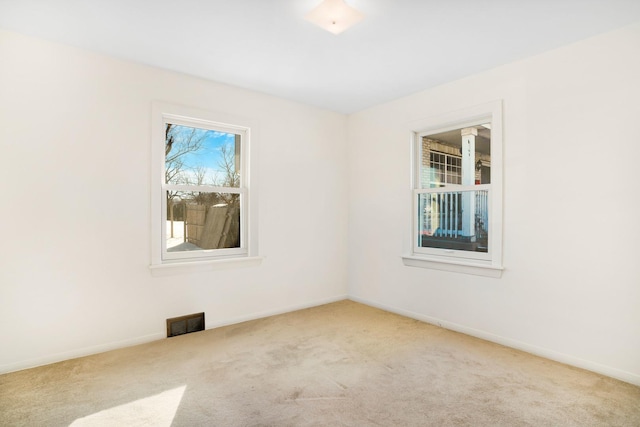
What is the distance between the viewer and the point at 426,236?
3.91 m

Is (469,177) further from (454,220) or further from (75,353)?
(75,353)

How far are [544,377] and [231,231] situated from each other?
9.99 ft

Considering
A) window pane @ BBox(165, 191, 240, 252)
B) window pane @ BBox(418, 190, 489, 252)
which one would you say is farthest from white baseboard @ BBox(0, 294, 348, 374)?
window pane @ BBox(418, 190, 489, 252)

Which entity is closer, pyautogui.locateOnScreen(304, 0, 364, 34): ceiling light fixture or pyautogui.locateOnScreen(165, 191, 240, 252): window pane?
pyautogui.locateOnScreen(304, 0, 364, 34): ceiling light fixture

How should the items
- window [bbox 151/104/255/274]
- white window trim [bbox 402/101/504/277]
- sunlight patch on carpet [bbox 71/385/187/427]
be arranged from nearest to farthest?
sunlight patch on carpet [bbox 71/385/187/427] → white window trim [bbox 402/101/504/277] → window [bbox 151/104/255/274]

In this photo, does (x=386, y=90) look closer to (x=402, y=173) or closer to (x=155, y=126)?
(x=402, y=173)

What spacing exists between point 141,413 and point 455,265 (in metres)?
2.86

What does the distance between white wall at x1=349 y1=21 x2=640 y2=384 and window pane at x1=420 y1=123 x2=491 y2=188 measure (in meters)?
0.28

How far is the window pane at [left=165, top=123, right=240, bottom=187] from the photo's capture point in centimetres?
340

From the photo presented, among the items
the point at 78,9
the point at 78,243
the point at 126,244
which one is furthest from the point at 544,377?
the point at 78,9

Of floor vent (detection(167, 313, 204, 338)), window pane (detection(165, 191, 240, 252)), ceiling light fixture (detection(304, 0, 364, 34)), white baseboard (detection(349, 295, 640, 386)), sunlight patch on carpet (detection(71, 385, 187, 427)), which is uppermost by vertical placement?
ceiling light fixture (detection(304, 0, 364, 34))

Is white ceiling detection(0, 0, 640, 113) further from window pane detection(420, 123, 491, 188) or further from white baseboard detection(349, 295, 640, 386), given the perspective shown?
white baseboard detection(349, 295, 640, 386)

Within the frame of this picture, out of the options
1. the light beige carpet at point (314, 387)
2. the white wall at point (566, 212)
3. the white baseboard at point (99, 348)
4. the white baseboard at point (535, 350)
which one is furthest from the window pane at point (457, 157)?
the white baseboard at point (99, 348)

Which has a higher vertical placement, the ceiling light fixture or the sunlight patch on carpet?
the ceiling light fixture
